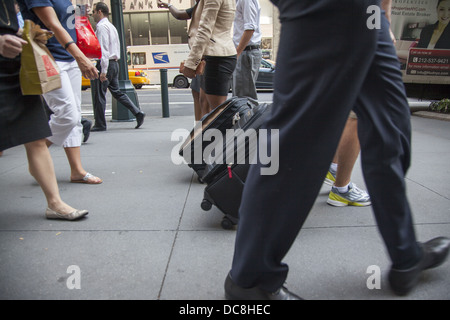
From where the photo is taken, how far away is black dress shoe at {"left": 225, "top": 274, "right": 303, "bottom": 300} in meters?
1.34

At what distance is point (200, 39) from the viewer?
3.06 meters

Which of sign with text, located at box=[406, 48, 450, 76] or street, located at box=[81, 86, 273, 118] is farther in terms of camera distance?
street, located at box=[81, 86, 273, 118]

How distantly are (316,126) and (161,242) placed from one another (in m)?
1.28

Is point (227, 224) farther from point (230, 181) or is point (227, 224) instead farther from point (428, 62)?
point (428, 62)

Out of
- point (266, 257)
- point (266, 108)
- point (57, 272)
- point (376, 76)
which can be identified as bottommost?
point (57, 272)

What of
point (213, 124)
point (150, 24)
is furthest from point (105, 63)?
point (150, 24)

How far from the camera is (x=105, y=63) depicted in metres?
6.01

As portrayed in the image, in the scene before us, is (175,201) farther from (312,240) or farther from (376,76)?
(376,76)

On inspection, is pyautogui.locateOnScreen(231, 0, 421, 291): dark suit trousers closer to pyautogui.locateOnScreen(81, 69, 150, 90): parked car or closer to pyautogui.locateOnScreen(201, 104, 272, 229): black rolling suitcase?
pyautogui.locateOnScreen(201, 104, 272, 229): black rolling suitcase

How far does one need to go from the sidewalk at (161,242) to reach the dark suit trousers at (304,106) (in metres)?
0.43

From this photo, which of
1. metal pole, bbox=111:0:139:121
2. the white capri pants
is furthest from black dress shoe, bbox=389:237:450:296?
metal pole, bbox=111:0:139:121

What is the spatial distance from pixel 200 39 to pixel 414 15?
8822 millimetres

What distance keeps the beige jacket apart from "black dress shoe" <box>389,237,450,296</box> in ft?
7.49
